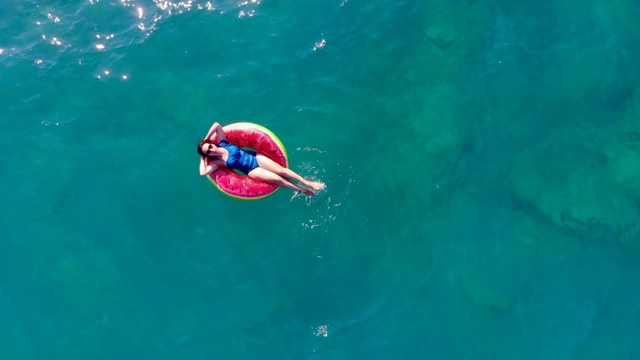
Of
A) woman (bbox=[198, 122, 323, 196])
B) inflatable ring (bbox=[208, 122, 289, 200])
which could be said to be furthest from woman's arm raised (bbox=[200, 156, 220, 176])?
inflatable ring (bbox=[208, 122, 289, 200])

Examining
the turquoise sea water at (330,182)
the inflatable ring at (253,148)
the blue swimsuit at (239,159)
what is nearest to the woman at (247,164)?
the blue swimsuit at (239,159)

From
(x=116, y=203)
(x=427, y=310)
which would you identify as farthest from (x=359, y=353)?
(x=116, y=203)

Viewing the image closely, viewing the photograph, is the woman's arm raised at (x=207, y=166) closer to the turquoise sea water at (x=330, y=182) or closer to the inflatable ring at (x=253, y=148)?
the inflatable ring at (x=253, y=148)

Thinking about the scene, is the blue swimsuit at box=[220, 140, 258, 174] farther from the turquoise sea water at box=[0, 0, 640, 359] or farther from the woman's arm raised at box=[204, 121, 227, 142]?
the turquoise sea water at box=[0, 0, 640, 359]

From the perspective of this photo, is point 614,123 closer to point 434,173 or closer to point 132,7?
point 434,173

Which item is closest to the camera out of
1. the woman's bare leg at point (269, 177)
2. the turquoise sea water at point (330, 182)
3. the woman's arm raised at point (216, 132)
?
the woman's arm raised at point (216, 132)
